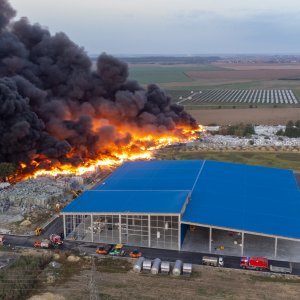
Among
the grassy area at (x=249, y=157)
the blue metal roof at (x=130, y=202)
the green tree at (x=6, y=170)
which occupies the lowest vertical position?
the grassy area at (x=249, y=157)

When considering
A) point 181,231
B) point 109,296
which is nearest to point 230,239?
point 181,231

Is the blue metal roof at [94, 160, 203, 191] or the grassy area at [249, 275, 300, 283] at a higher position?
the blue metal roof at [94, 160, 203, 191]

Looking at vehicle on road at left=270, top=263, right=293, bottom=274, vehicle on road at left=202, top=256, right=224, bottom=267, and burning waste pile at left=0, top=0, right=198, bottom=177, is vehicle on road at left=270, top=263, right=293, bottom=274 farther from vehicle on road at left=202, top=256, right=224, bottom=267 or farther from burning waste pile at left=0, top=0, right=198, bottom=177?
burning waste pile at left=0, top=0, right=198, bottom=177

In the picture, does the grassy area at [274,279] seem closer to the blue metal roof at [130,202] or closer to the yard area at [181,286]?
the yard area at [181,286]

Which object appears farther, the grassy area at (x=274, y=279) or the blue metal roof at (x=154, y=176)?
the blue metal roof at (x=154, y=176)

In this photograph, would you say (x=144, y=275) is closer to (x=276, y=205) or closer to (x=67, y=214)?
(x=67, y=214)

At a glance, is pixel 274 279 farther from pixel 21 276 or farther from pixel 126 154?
pixel 126 154

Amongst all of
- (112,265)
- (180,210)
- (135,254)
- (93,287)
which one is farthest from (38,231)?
(180,210)

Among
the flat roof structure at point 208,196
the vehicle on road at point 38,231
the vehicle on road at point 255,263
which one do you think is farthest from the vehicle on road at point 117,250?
the vehicle on road at point 255,263

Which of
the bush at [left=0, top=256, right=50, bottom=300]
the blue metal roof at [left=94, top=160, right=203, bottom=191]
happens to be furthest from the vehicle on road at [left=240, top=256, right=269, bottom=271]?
the bush at [left=0, top=256, right=50, bottom=300]
